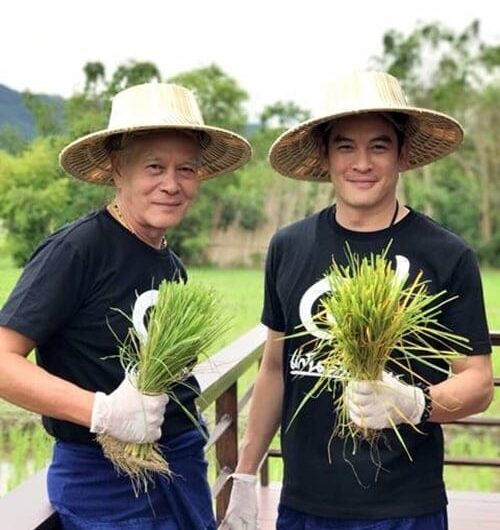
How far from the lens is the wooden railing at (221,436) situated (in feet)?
3.56

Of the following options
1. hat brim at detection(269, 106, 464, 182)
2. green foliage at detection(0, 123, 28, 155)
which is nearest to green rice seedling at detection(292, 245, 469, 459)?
hat brim at detection(269, 106, 464, 182)

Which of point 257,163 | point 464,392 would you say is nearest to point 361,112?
point 464,392

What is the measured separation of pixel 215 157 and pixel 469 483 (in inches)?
148

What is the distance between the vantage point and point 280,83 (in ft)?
79.5

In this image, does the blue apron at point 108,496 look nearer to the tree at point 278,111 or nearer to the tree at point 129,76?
the tree at point 129,76

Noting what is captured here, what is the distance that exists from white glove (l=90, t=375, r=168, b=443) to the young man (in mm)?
266

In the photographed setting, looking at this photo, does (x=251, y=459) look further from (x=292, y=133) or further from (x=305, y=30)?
(x=305, y=30)

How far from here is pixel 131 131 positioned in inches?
51.1

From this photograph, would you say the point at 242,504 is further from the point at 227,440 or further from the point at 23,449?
the point at 227,440

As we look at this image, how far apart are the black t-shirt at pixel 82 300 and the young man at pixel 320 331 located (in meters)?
0.25

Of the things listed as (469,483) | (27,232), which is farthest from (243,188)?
(27,232)

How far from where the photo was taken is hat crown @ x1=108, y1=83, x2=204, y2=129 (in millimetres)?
1284

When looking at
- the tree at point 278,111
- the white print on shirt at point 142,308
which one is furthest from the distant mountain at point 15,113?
the tree at point 278,111

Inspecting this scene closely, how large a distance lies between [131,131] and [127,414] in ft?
1.52
